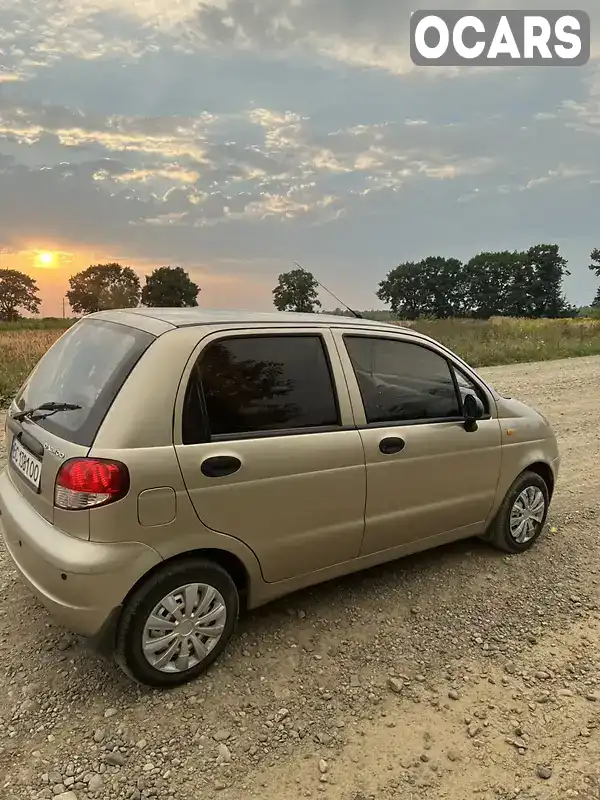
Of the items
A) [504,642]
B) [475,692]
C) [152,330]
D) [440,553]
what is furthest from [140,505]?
[440,553]

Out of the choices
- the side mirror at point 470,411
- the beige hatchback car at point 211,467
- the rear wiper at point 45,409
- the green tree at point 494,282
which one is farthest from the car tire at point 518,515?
the green tree at point 494,282

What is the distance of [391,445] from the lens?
346 centimetres

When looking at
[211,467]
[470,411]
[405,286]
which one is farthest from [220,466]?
[405,286]

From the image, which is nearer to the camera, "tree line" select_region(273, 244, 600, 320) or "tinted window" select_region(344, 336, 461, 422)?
"tinted window" select_region(344, 336, 461, 422)

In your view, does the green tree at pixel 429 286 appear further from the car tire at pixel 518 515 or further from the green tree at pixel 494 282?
the car tire at pixel 518 515

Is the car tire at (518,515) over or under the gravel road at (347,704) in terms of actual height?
over

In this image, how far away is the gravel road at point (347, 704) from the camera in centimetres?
240

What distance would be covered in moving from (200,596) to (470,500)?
6.51 ft

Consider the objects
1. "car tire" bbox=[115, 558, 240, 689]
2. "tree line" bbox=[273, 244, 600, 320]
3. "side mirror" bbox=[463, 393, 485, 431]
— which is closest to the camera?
"car tire" bbox=[115, 558, 240, 689]

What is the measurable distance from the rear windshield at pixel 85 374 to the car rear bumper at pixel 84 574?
46cm

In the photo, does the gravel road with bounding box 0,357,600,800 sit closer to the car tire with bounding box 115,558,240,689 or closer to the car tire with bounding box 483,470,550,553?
the car tire with bounding box 115,558,240,689

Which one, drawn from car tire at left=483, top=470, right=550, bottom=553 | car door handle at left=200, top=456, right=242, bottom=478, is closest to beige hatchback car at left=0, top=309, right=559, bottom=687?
car door handle at left=200, top=456, right=242, bottom=478

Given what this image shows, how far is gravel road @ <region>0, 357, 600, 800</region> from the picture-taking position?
7.86ft

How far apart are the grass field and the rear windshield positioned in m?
6.18
